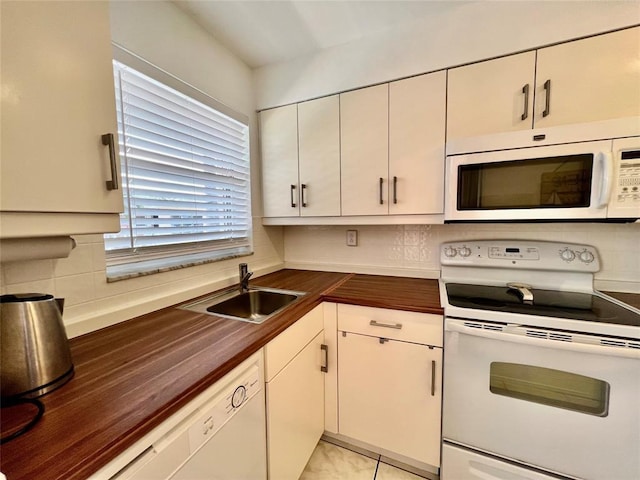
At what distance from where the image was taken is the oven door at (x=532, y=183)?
1123 millimetres

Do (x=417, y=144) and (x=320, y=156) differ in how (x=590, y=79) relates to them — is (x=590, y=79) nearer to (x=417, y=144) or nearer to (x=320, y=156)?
(x=417, y=144)

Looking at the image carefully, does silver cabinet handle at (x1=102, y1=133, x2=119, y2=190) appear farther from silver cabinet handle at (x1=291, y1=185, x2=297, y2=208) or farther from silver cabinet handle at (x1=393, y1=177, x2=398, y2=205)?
silver cabinet handle at (x1=393, y1=177, x2=398, y2=205)

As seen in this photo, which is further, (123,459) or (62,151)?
(62,151)

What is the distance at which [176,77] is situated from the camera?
133cm

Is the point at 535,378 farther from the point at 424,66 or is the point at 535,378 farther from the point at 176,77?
the point at 176,77

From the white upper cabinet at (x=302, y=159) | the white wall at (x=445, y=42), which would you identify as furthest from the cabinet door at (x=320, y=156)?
the white wall at (x=445, y=42)

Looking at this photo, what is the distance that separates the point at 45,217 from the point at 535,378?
69.7 inches

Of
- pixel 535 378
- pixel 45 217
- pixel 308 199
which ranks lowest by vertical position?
pixel 535 378

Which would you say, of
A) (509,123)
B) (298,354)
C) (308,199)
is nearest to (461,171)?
(509,123)

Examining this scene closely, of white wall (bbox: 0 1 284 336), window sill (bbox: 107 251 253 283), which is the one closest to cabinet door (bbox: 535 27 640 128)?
white wall (bbox: 0 1 284 336)

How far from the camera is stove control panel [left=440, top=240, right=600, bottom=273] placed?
4.60ft

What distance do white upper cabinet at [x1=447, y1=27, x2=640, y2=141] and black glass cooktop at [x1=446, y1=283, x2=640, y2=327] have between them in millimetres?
824

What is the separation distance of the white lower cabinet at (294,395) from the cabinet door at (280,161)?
0.81m

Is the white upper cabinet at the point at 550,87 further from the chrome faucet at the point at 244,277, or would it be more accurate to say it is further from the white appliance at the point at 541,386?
the chrome faucet at the point at 244,277
